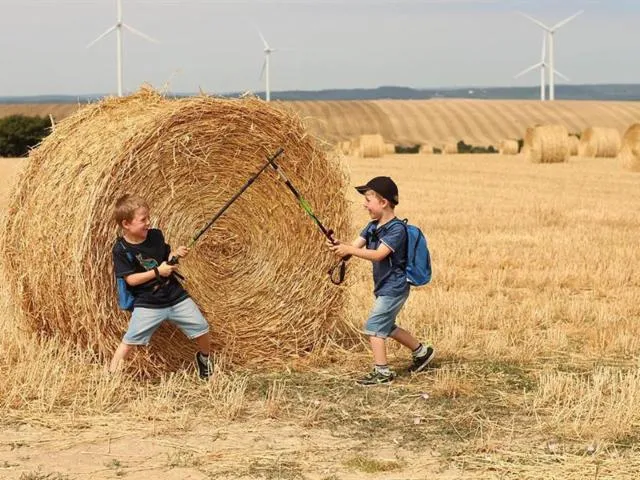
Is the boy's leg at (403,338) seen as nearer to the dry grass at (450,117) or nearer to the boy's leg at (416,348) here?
the boy's leg at (416,348)

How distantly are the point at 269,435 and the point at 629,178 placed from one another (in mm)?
19891

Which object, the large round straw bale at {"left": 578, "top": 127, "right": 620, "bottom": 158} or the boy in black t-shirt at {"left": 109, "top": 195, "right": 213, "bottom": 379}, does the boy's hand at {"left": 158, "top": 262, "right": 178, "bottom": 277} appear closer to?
the boy in black t-shirt at {"left": 109, "top": 195, "right": 213, "bottom": 379}

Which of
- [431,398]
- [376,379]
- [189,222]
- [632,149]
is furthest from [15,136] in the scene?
[431,398]

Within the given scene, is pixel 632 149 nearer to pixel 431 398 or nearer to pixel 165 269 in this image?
pixel 431 398

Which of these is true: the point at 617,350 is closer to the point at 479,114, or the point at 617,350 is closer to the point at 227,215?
the point at 227,215

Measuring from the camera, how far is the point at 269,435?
574 centimetres

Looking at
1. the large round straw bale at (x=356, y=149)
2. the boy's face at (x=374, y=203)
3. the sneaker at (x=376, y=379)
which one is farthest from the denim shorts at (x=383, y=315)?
the large round straw bale at (x=356, y=149)

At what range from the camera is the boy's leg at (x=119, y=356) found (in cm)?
678

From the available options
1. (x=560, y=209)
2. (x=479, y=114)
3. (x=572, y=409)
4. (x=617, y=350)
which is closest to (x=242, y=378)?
(x=572, y=409)

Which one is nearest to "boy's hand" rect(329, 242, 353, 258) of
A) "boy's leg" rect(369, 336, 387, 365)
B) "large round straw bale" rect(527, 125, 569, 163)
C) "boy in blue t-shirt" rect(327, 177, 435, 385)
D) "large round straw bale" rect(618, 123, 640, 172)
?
"boy in blue t-shirt" rect(327, 177, 435, 385)

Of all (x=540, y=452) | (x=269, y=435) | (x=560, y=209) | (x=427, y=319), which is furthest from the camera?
(x=560, y=209)

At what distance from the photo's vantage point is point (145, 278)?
6.73 metres

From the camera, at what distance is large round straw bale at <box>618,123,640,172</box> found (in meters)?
27.0

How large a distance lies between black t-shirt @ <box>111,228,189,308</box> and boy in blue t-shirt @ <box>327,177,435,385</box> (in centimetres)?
106
